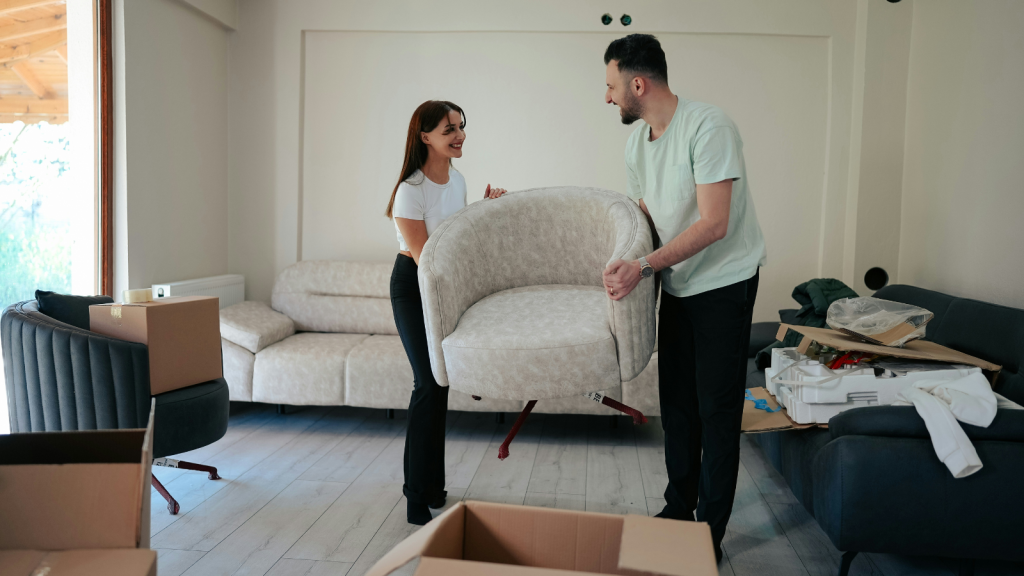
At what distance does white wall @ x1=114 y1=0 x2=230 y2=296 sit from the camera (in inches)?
125

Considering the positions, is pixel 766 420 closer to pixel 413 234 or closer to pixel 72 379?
pixel 413 234

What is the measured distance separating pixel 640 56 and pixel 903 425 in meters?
1.17

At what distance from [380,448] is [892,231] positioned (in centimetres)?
300

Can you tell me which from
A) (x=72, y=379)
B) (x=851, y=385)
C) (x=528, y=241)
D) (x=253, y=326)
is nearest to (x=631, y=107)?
(x=528, y=241)

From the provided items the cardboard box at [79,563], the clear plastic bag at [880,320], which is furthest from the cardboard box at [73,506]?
the clear plastic bag at [880,320]

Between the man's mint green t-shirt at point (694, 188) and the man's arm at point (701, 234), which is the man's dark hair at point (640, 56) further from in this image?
the man's arm at point (701, 234)

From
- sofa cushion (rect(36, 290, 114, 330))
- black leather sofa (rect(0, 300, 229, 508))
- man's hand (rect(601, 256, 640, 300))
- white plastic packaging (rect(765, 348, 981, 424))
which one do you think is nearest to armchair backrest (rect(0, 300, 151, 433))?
black leather sofa (rect(0, 300, 229, 508))

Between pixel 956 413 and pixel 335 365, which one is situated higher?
pixel 956 413

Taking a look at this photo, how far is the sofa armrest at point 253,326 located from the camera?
327 centimetres

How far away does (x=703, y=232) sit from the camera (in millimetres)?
1638

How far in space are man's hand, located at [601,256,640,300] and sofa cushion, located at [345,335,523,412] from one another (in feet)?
5.28

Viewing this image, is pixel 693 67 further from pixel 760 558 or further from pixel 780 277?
pixel 760 558

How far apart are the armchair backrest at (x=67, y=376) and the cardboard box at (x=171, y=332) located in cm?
8

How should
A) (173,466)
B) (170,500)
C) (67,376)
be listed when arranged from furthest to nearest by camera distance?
(173,466) → (170,500) → (67,376)
